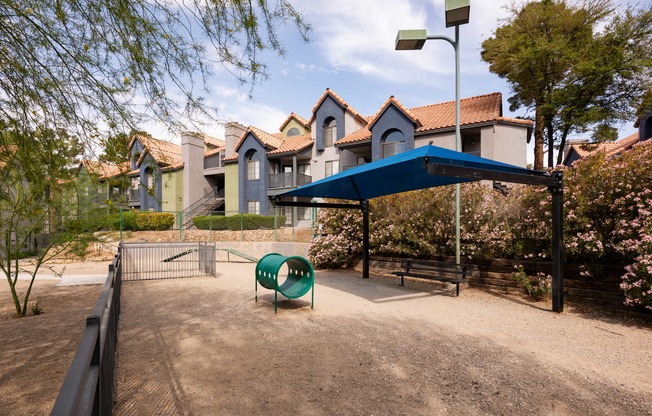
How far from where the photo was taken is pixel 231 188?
Result: 1169 inches

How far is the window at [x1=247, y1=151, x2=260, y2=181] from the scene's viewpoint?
91.7 feet

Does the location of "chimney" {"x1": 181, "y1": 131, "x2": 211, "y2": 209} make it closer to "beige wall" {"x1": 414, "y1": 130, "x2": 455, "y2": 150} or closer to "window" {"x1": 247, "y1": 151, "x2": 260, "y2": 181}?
"window" {"x1": 247, "y1": 151, "x2": 260, "y2": 181}

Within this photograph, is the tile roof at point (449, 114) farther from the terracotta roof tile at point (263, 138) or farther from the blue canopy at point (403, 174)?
the blue canopy at point (403, 174)

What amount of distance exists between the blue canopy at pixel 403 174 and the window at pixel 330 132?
1560 centimetres

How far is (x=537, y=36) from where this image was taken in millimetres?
21203

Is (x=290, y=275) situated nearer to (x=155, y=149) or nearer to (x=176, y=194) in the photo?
(x=155, y=149)

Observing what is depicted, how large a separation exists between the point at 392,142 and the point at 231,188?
593 inches

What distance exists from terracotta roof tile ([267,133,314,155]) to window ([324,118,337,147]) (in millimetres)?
1270

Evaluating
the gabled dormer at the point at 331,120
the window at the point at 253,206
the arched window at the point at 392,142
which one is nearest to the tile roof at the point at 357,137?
the gabled dormer at the point at 331,120

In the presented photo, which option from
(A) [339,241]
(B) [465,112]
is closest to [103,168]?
(A) [339,241]

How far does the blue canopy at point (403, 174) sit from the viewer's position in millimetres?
5897

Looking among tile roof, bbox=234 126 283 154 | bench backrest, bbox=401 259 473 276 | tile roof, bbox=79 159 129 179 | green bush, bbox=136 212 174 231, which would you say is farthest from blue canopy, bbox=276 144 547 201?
green bush, bbox=136 212 174 231

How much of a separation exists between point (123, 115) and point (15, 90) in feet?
3.86

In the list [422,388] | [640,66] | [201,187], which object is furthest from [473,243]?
[201,187]
